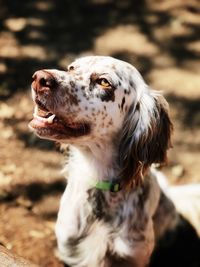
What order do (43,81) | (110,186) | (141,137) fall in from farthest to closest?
(110,186) < (141,137) < (43,81)

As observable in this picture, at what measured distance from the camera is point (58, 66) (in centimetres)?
586

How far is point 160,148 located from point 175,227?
0.98m

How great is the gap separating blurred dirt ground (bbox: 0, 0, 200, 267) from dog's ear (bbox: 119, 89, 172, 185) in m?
1.21

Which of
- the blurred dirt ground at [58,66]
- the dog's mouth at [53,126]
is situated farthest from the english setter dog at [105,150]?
the blurred dirt ground at [58,66]

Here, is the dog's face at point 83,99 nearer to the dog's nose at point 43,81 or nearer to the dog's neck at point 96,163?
the dog's nose at point 43,81

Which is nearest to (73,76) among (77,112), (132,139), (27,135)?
(77,112)

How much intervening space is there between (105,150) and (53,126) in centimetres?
47

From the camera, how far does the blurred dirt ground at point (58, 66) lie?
4.35m

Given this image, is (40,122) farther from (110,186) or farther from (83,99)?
(110,186)

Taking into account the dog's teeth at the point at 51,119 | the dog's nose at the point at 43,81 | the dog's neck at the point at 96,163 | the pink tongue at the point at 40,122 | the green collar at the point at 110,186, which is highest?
the dog's nose at the point at 43,81

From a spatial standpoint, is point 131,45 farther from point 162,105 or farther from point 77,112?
point 77,112

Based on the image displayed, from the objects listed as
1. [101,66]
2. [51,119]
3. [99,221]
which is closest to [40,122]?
[51,119]

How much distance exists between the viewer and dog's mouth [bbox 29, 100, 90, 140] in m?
2.90

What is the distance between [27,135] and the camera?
504cm
